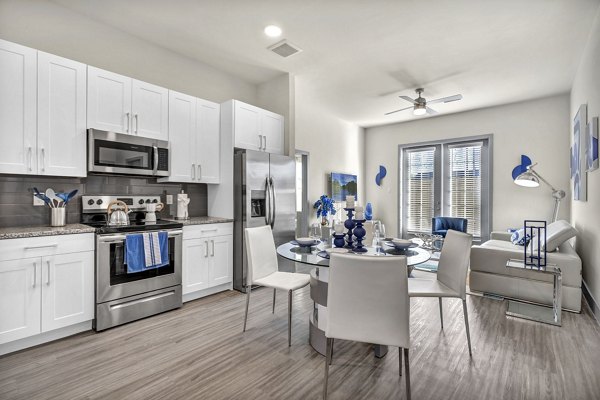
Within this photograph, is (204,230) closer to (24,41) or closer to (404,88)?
(24,41)

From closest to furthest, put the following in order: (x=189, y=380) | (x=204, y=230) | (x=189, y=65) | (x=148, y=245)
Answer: (x=189, y=380) < (x=148, y=245) < (x=204, y=230) < (x=189, y=65)

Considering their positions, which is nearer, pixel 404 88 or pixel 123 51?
pixel 123 51

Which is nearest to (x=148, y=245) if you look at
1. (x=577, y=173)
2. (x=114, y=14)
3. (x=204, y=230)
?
(x=204, y=230)

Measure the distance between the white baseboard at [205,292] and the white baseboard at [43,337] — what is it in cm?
95

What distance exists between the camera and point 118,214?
2.98 meters

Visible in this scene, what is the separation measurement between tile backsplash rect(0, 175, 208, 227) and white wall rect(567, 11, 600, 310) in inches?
175

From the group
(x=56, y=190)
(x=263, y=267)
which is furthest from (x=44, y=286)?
(x=263, y=267)

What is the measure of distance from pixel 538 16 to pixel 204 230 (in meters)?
4.02

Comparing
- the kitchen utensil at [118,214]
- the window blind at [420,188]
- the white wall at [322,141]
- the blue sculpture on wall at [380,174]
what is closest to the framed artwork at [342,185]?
the white wall at [322,141]

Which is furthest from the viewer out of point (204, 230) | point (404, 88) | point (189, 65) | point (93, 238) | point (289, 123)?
point (404, 88)

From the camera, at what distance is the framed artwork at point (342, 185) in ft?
20.7

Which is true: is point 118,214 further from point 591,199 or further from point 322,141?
point 591,199

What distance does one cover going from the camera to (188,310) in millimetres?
3213

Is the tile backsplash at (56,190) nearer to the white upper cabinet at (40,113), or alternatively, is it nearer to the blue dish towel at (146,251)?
the white upper cabinet at (40,113)
